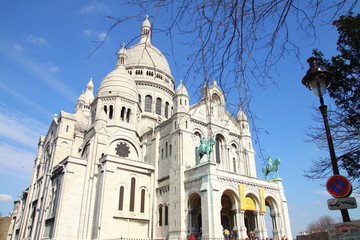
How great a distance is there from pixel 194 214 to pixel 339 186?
21.2 metres

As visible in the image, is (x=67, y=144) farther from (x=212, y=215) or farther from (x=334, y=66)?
(x=334, y=66)

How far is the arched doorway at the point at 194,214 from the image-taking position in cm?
2455

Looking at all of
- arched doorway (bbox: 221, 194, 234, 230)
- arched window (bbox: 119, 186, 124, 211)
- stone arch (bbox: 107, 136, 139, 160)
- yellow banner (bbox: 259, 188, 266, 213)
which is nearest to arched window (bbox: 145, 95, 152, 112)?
stone arch (bbox: 107, 136, 139, 160)

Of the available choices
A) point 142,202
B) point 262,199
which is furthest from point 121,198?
point 262,199

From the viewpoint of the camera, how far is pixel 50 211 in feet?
92.3

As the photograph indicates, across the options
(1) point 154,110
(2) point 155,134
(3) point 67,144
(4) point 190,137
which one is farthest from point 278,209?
(3) point 67,144

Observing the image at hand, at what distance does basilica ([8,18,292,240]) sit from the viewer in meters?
24.5

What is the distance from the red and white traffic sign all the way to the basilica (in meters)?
14.5

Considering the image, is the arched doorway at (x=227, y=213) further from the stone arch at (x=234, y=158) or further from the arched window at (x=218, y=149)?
the arched window at (x=218, y=149)

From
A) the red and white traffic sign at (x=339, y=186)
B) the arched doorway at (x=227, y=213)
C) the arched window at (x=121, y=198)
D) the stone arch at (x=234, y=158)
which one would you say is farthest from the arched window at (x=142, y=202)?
the red and white traffic sign at (x=339, y=186)

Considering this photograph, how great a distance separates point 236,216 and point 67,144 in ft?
69.5

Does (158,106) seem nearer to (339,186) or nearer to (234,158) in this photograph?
(234,158)

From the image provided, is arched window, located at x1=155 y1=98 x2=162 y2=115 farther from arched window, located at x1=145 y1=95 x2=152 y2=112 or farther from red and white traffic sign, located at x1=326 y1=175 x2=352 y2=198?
red and white traffic sign, located at x1=326 y1=175 x2=352 y2=198

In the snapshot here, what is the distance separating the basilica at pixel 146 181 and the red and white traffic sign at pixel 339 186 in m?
14.5
